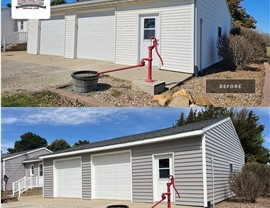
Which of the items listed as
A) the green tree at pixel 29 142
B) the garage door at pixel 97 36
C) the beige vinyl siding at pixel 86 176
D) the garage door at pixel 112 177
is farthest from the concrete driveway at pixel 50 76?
the green tree at pixel 29 142

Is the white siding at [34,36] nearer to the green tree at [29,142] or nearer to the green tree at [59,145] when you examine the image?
the green tree at [59,145]

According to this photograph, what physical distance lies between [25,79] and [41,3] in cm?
595

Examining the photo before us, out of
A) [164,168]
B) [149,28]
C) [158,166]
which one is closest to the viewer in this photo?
[164,168]

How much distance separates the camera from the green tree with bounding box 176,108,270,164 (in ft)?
60.6

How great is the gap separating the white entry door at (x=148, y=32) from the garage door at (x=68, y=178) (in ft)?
17.2

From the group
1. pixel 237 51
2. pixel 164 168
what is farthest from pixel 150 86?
pixel 237 51

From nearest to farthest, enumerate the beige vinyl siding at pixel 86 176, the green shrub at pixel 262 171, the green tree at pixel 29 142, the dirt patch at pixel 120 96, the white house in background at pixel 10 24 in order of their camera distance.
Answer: the dirt patch at pixel 120 96 < the green shrub at pixel 262 171 < the beige vinyl siding at pixel 86 176 < the white house in background at pixel 10 24 < the green tree at pixel 29 142

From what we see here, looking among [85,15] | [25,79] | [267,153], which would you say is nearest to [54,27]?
[85,15]

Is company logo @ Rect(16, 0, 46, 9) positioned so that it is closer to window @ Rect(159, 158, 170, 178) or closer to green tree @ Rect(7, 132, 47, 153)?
window @ Rect(159, 158, 170, 178)

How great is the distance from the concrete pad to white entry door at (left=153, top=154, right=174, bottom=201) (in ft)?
6.85

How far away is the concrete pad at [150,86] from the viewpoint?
27.8ft

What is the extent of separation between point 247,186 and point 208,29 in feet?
22.7

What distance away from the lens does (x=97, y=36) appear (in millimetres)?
15367

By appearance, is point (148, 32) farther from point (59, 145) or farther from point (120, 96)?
point (59, 145)
